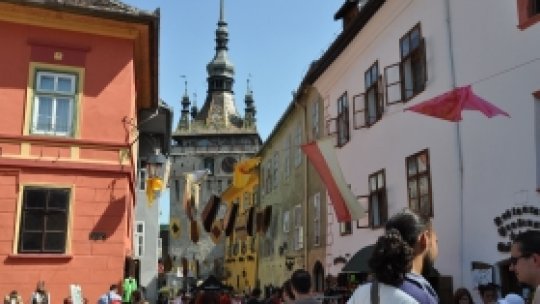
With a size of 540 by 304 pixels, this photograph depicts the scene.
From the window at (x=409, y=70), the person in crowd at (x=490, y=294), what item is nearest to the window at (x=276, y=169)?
the window at (x=409, y=70)

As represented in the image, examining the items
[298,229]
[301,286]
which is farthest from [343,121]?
[301,286]

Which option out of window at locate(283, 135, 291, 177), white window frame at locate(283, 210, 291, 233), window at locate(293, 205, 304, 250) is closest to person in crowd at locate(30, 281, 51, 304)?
window at locate(293, 205, 304, 250)

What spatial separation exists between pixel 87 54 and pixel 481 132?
9669 millimetres

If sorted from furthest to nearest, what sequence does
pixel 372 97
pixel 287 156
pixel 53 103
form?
pixel 287 156 → pixel 372 97 → pixel 53 103

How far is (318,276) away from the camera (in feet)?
71.9

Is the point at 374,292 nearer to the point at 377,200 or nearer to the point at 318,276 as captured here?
the point at 377,200

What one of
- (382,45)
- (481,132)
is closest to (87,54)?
(382,45)

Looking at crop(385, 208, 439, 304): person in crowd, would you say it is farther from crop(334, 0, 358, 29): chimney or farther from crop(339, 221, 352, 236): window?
crop(334, 0, 358, 29): chimney

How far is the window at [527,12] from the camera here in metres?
9.95

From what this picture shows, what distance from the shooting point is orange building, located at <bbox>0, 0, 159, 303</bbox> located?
45.8 feet

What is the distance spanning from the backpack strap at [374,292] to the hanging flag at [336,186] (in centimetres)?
1191

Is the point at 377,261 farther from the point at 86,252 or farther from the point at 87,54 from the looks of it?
the point at 87,54

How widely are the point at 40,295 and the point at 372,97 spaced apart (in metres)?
9.96

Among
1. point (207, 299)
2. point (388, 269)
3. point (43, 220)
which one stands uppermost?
point (43, 220)
